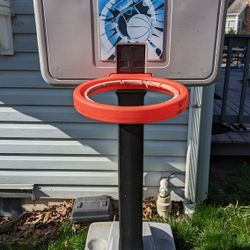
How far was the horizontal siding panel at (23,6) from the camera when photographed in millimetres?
2678

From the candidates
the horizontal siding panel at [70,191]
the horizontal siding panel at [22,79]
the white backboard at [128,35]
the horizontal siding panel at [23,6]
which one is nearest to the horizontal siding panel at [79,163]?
the horizontal siding panel at [70,191]

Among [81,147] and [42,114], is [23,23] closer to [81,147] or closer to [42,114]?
[42,114]

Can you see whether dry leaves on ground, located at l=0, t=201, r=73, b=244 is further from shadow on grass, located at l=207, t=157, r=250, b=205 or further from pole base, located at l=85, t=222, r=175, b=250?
shadow on grass, located at l=207, t=157, r=250, b=205

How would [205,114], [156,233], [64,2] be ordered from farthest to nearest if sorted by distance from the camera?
1. [205,114]
2. [156,233]
3. [64,2]

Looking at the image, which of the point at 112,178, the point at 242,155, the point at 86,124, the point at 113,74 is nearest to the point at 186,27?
the point at 113,74

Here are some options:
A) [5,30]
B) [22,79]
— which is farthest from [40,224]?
[5,30]

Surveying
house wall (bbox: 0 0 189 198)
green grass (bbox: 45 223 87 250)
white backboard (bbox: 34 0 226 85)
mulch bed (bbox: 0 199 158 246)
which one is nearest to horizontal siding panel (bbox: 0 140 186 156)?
house wall (bbox: 0 0 189 198)

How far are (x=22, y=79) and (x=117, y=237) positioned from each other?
5.04 feet

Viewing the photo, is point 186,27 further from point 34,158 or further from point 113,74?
point 34,158

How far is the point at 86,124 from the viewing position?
3002 mm

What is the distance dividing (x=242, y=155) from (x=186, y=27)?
2677 mm

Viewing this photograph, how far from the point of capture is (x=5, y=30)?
266 cm

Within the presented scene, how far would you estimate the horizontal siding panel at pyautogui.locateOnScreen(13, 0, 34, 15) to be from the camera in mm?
2678

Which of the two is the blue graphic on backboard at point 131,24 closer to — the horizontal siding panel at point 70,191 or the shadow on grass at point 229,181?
the horizontal siding panel at point 70,191
